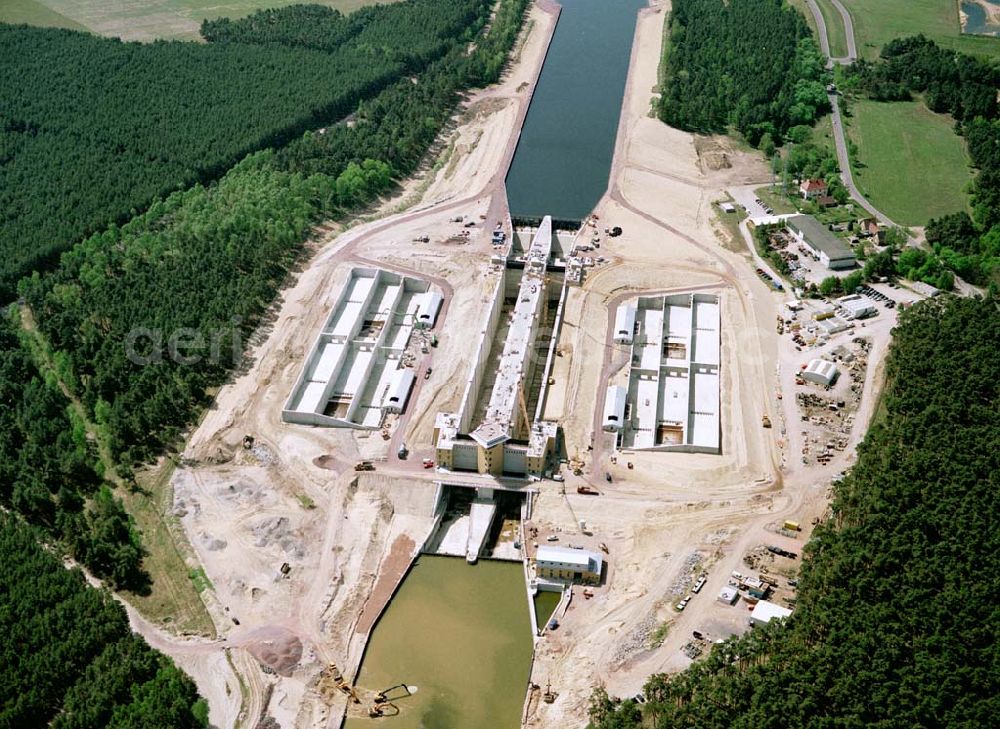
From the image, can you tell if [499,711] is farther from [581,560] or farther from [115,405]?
[115,405]

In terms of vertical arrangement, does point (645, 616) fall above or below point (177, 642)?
above

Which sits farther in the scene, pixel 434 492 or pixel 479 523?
pixel 434 492

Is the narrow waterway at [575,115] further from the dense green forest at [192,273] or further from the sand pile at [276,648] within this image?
the sand pile at [276,648]

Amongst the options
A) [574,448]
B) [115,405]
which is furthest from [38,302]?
[574,448]

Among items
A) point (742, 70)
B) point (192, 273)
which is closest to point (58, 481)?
point (192, 273)

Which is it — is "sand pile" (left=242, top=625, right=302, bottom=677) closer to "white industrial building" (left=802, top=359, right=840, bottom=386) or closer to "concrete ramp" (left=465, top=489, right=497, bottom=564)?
"concrete ramp" (left=465, top=489, right=497, bottom=564)

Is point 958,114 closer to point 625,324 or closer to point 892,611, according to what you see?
point 625,324
